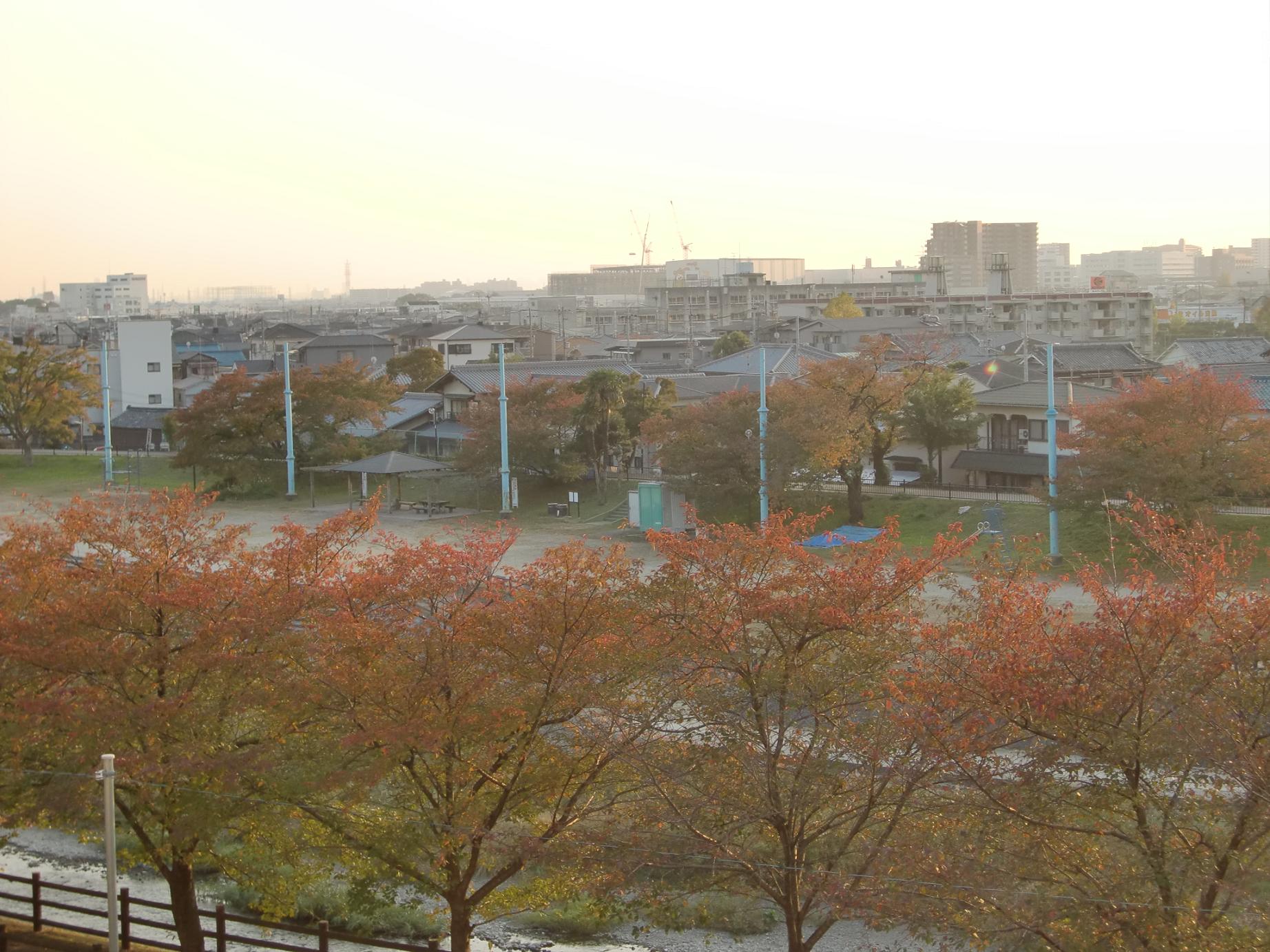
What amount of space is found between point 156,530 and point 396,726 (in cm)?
326

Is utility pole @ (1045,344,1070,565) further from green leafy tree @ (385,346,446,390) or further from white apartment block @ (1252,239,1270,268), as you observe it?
white apartment block @ (1252,239,1270,268)

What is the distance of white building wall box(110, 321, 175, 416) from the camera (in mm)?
48844

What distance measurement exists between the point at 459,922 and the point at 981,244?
135946mm

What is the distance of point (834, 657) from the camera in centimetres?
875

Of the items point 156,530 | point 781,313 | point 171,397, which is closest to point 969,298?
point 781,313

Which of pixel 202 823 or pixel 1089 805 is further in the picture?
pixel 202 823

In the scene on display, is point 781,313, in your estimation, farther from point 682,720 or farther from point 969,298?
point 682,720

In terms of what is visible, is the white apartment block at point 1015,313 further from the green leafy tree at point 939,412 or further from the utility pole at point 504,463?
the utility pole at point 504,463

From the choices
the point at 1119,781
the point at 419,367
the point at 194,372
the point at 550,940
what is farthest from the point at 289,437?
the point at 1119,781

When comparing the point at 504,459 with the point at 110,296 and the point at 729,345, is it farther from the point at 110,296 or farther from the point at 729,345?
the point at 110,296

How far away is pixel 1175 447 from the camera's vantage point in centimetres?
2008

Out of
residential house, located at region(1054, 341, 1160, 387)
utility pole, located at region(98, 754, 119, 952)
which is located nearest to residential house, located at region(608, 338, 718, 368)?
residential house, located at region(1054, 341, 1160, 387)

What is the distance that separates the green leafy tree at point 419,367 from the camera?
44.7 meters

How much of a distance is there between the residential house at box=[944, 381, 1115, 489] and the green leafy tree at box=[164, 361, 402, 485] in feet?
49.0
